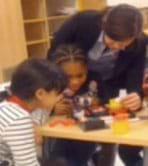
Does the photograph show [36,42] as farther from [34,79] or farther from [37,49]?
[34,79]

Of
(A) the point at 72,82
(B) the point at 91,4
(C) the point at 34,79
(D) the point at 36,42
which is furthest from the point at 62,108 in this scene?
(B) the point at 91,4

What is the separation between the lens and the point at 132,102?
64.8 inches

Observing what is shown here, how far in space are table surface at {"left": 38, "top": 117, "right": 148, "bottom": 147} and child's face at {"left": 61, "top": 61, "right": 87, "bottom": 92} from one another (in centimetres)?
28

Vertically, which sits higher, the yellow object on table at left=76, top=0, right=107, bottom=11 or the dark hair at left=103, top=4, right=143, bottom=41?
the dark hair at left=103, top=4, right=143, bottom=41

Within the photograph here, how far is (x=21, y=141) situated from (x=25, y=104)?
5.7 inches

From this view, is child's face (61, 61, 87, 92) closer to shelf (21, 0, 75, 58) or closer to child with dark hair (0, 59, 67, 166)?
child with dark hair (0, 59, 67, 166)

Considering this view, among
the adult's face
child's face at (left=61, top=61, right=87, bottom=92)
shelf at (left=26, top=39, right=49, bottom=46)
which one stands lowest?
shelf at (left=26, top=39, right=49, bottom=46)

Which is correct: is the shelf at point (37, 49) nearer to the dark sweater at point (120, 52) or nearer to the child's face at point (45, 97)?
the dark sweater at point (120, 52)

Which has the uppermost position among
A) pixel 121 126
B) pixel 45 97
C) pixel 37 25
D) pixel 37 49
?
pixel 45 97

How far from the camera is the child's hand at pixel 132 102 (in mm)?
1643

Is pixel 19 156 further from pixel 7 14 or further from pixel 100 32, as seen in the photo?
pixel 7 14

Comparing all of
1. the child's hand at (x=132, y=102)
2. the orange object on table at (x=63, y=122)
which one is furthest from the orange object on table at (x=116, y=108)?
the orange object on table at (x=63, y=122)

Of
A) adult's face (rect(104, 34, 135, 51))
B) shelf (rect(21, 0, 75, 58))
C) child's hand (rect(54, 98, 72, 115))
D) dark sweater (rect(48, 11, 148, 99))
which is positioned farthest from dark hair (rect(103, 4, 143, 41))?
shelf (rect(21, 0, 75, 58))

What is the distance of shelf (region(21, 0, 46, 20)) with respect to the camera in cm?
357
